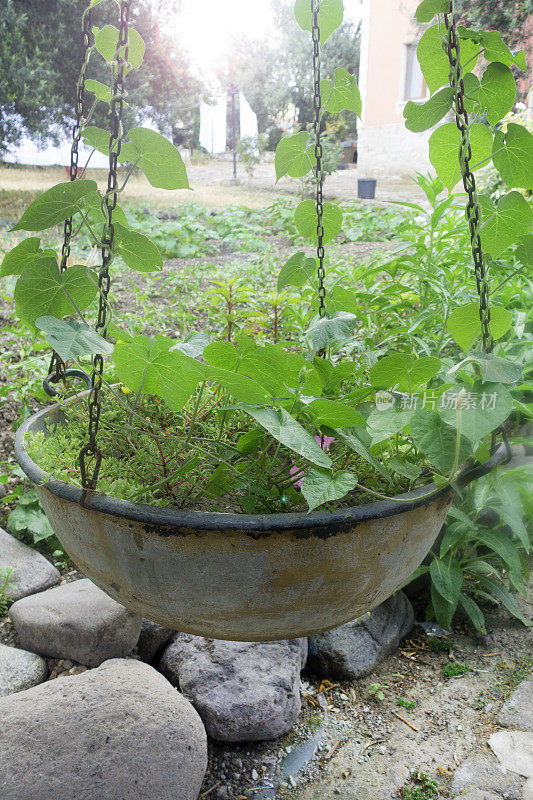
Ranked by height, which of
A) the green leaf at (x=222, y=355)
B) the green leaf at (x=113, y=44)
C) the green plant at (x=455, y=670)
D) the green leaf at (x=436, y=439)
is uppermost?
the green leaf at (x=113, y=44)

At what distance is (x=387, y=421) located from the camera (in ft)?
2.48

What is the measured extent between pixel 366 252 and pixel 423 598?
288 centimetres

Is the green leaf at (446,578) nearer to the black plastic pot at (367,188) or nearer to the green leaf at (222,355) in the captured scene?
the green leaf at (222,355)

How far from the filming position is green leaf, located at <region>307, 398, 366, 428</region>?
71 centimetres

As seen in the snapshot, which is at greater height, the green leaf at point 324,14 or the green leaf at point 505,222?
the green leaf at point 324,14

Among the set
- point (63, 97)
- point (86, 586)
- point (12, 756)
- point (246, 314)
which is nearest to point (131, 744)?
point (12, 756)

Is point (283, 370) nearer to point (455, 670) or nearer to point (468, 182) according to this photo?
point (468, 182)

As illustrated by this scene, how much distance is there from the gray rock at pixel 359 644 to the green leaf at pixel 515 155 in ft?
4.53

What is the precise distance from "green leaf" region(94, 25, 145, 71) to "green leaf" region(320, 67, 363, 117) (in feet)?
0.96

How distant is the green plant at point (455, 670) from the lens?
170 centimetres

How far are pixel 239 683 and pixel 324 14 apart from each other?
1485mm

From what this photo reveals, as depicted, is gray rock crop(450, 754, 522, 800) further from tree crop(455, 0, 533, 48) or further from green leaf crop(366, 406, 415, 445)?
tree crop(455, 0, 533, 48)

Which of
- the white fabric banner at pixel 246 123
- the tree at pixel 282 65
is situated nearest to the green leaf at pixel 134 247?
the white fabric banner at pixel 246 123

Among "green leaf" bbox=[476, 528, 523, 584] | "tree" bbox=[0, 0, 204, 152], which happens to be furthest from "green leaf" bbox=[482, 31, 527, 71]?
"tree" bbox=[0, 0, 204, 152]
